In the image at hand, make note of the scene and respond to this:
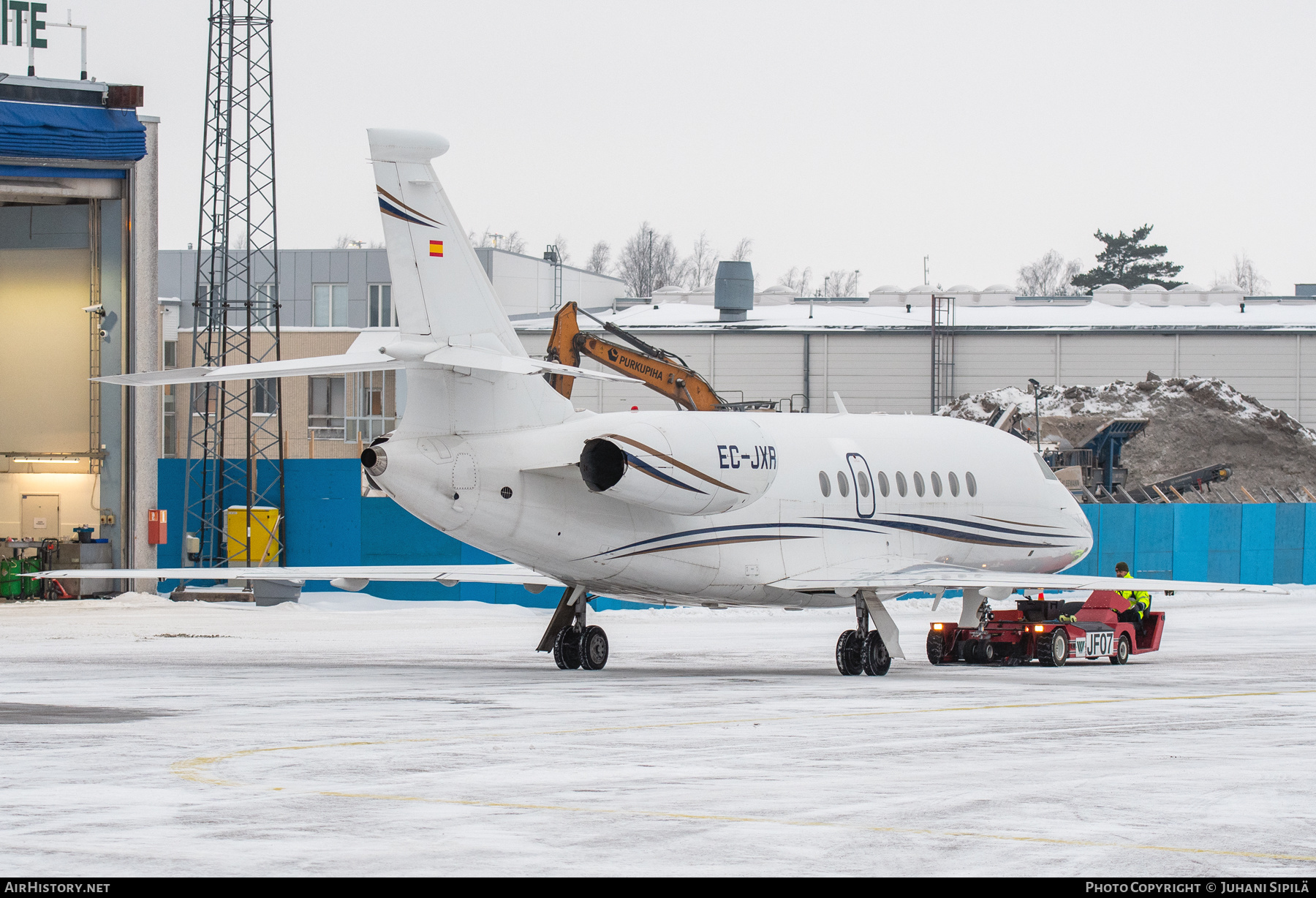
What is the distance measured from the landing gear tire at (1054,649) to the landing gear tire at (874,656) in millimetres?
3592

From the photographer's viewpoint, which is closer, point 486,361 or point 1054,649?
point 486,361

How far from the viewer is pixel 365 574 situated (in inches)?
835

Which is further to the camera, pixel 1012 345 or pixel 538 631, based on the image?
pixel 1012 345

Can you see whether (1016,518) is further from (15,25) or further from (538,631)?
(15,25)

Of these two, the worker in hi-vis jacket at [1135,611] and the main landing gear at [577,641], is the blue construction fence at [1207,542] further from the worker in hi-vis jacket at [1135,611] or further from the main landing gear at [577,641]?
the main landing gear at [577,641]

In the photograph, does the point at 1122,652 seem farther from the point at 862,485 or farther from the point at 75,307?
the point at 75,307

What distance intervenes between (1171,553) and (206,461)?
24.4 metres

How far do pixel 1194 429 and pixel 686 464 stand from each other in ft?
142

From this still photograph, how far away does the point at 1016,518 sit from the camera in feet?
82.2

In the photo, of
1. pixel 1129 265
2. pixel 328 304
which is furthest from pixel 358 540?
pixel 1129 265

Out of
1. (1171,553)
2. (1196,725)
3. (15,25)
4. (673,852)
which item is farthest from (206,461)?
(673,852)

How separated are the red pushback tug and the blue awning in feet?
73.2

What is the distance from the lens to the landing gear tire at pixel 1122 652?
24.3 metres

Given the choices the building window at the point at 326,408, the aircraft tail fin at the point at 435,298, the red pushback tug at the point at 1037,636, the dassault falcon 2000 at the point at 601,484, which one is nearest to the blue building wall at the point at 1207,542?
the red pushback tug at the point at 1037,636
